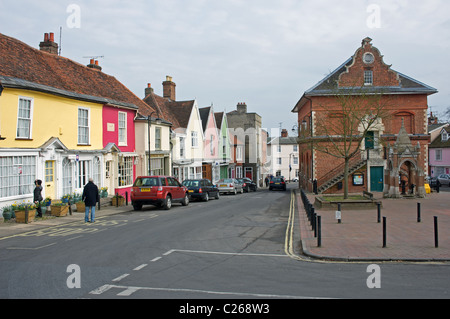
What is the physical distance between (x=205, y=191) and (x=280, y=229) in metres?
13.9

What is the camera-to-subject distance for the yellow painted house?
17.2m

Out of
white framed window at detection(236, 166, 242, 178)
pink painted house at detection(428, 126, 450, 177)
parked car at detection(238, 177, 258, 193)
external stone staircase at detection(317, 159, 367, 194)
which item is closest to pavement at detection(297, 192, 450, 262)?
external stone staircase at detection(317, 159, 367, 194)

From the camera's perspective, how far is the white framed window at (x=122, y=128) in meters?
26.8

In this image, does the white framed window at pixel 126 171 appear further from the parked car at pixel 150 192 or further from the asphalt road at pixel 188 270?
the asphalt road at pixel 188 270

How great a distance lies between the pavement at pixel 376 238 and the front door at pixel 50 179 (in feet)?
39.5

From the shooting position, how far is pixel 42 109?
19.2 meters

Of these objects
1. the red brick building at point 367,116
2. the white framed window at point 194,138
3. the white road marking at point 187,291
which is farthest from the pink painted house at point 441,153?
the white road marking at point 187,291

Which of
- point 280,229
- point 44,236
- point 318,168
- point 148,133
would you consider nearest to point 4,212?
point 44,236

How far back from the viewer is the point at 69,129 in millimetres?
21391

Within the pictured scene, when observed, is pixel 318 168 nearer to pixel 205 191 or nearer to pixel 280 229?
pixel 205 191

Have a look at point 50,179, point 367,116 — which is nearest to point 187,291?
point 50,179

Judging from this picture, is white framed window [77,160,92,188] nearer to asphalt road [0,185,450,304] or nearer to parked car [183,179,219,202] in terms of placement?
parked car [183,179,219,202]

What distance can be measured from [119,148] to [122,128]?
60.0 inches

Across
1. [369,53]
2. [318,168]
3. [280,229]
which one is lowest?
[280,229]
